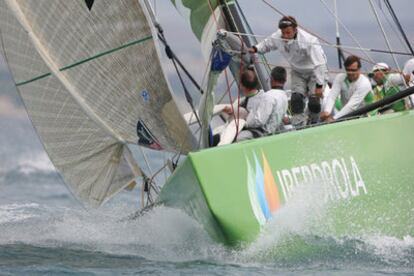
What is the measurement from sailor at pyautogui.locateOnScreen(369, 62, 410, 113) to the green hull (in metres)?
0.68

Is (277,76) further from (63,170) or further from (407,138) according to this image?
(63,170)

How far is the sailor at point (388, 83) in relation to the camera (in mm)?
7790

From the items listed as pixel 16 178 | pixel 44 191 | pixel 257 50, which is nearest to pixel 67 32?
pixel 257 50

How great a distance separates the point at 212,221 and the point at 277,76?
1273 millimetres

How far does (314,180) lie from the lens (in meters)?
6.50

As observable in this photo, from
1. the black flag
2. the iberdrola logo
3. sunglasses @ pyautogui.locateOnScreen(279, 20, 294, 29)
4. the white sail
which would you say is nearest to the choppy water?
the iberdrola logo

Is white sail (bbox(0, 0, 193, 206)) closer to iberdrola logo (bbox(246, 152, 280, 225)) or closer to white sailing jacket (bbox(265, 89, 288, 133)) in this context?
white sailing jacket (bbox(265, 89, 288, 133))

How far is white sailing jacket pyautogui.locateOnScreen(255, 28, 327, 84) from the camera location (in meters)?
7.72

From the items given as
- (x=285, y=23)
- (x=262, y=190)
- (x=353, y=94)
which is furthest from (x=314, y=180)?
(x=285, y=23)

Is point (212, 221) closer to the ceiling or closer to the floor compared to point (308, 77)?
closer to the floor

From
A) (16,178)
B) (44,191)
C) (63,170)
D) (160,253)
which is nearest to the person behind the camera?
(160,253)

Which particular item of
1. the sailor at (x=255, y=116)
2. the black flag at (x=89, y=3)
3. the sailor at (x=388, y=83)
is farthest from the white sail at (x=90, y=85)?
the sailor at (x=388, y=83)

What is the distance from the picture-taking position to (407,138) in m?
7.08

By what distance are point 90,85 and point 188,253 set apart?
168 cm
